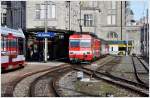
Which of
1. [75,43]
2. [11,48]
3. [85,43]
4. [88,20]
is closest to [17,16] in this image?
[75,43]

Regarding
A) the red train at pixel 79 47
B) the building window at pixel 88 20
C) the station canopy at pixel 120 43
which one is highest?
the building window at pixel 88 20

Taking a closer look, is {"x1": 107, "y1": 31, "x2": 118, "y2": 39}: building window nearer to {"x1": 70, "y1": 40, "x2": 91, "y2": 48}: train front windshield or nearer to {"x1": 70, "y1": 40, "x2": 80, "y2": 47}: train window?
{"x1": 70, "y1": 40, "x2": 91, "y2": 48}: train front windshield

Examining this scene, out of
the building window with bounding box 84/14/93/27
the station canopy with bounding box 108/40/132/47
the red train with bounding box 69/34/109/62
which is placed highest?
the building window with bounding box 84/14/93/27

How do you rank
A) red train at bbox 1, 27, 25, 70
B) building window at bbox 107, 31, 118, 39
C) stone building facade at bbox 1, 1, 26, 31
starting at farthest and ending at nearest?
building window at bbox 107, 31, 118, 39, stone building facade at bbox 1, 1, 26, 31, red train at bbox 1, 27, 25, 70

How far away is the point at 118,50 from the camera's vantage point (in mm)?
111750

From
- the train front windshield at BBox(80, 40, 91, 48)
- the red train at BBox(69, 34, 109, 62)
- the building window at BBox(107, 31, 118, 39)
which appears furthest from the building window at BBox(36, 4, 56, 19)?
the building window at BBox(107, 31, 118, 39)

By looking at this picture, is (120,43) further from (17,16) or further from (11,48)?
(11,48)

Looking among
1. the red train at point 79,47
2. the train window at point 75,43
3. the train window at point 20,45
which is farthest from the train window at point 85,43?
the train window at point 20,45

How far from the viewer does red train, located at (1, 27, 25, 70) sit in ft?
83.3

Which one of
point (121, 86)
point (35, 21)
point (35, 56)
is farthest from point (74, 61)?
point (35, 21)

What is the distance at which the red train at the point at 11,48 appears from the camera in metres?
25.4

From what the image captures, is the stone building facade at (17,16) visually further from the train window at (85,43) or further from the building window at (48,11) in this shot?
the train window at (85,43)

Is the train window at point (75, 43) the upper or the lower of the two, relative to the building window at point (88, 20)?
lower

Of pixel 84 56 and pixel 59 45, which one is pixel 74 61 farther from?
pixel 59 45
